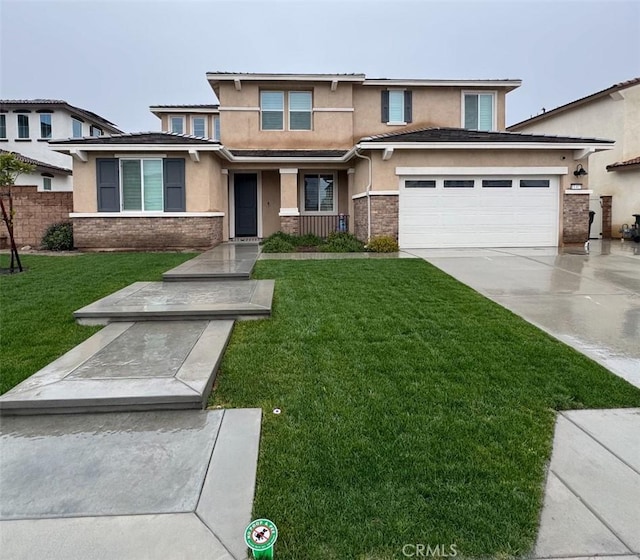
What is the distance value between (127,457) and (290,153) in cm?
1583

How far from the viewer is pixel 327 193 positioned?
19.8m

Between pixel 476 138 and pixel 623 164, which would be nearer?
pixel 476 138

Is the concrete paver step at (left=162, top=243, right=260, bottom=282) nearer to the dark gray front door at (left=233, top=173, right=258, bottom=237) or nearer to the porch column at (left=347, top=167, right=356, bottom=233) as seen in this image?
the porch column at (left=347, top=167, right=356, bottom=233)

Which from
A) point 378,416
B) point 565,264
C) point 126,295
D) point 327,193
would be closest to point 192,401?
point 378,416

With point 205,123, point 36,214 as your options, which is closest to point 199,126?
point 205,123

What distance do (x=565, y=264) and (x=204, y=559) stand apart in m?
11.4

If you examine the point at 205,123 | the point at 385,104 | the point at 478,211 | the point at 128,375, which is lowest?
the point at 128,375

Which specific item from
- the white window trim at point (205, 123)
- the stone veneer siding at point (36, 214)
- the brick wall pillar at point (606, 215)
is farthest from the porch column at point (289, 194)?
the white window trim at point (205, 123)

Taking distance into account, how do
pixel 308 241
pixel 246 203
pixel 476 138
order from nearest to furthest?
pixel 476 138
pixel 308 241
pixel 246 203

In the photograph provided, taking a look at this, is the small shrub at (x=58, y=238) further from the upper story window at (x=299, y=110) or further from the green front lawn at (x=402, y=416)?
the green front lawn at (x=402, y=416)

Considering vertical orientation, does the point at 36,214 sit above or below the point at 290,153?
below

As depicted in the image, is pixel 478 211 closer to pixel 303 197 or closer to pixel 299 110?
pixel 303 197

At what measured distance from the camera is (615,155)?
68.7 feet

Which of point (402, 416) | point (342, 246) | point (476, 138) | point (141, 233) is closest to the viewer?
point (402, 416)
